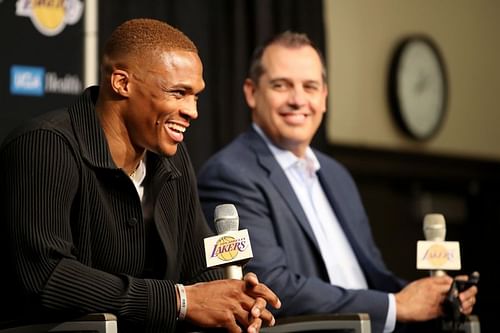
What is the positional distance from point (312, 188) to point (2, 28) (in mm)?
1298

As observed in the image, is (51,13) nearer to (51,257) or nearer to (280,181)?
(280,181)

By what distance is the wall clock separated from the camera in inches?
264

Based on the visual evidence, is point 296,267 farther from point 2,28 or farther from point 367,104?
point 367,104

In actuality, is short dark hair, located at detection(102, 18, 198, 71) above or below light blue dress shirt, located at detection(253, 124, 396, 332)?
above

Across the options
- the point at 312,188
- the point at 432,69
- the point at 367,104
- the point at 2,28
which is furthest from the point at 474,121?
the point at 2,28

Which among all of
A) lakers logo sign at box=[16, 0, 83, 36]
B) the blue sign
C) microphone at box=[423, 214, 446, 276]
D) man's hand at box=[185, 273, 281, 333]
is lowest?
man's hand at box=[185, 273, 281, 333]

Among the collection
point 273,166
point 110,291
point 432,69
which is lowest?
point 110,291

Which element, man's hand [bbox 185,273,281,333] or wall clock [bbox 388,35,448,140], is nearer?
man's hand [bbox 185,273,281,333]

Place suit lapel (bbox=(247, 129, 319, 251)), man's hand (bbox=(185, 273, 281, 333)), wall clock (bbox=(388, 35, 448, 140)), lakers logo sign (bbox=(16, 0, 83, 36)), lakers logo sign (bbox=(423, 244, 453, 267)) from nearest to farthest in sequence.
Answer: man's hand (bbox=(185, 273, 281, 333)) → lakers logo sign (bbox=(423, 244, 453, 267)) → suit lapel (bbox=(247, 129, 319, 251)) → lakers logo sign (bbox=(16, 0, 83, 36)) → wall clock (bbox=(388, 35, 448, 140))

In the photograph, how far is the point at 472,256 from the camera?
689cm

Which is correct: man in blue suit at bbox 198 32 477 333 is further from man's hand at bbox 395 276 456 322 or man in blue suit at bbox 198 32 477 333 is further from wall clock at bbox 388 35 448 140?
wall clock at bbox 388 35 448 140

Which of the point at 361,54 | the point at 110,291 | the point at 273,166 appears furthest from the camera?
the point at 361,54

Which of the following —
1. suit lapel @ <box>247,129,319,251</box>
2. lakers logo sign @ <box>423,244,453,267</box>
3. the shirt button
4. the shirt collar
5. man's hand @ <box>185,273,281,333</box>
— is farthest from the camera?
the shirt collar

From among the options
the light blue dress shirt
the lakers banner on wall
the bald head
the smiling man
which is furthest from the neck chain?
the lakers banner on wall
